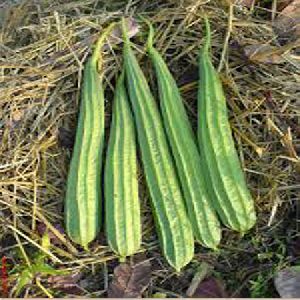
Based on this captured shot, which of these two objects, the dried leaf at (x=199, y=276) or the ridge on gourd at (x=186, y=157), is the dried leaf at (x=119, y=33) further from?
the dried leaf at (x=199, y=276)

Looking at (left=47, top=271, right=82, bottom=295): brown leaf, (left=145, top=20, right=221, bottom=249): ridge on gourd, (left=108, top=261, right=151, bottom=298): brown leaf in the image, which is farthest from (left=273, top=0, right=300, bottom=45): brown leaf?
(left=47, top=271, right=82, bottom=295): brown leaf

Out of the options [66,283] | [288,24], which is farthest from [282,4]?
[66,283]

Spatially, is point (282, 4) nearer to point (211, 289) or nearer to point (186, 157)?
point (186, 157)

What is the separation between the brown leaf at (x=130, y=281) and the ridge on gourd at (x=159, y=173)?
107 mm

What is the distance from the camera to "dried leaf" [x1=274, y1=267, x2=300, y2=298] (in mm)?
2811

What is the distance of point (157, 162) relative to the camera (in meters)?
2.86

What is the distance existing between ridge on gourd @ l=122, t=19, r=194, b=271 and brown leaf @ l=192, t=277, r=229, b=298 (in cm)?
12

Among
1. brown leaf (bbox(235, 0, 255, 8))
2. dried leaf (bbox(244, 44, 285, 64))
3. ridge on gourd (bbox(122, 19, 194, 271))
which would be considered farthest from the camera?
brown leaf (bbox(235, 0, 255, 8))

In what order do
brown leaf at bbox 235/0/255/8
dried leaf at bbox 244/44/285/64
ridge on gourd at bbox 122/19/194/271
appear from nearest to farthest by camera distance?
1. ridge on gourd at bbox 122/19/194/271
2. dried leaf at bbox 244/44/285/64
3. brown leaf at bbox 235/0/255/8

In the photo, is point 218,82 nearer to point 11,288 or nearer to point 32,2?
point 32,2

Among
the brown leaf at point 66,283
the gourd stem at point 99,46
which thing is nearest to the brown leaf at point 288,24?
the gourd stem at point 99,46

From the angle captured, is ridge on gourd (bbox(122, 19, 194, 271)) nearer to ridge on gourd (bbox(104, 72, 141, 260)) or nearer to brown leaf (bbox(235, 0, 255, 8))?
ridge on gourd (bbox(104, 72, 141, 260))

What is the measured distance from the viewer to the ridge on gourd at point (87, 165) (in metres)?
2.84

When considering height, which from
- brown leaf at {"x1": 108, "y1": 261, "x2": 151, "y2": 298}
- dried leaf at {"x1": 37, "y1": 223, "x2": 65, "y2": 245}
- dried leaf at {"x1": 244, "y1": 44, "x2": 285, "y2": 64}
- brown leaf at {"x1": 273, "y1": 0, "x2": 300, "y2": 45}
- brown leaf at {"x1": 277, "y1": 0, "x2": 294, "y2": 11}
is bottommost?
brown leaf at {"x1": 108, "y1": 261, "x2": 151, "y2": 298}
